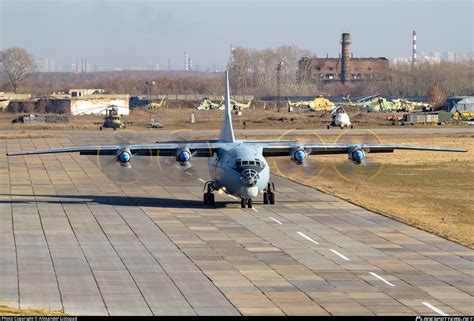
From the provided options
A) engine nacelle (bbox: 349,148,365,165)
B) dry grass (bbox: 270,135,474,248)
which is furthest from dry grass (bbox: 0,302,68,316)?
engine nacelle (bbox: 349,148,365,165)

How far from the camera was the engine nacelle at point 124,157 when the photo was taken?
189 ft

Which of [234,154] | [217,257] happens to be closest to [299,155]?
[234,154]

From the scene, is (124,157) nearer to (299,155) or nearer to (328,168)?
(299,155)

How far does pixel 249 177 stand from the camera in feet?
177

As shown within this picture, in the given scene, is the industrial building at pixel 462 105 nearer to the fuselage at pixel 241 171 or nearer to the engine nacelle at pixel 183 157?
the fuselage at pixel 241 171

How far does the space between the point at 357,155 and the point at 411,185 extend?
15.2 metres

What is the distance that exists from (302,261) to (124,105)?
525 feet

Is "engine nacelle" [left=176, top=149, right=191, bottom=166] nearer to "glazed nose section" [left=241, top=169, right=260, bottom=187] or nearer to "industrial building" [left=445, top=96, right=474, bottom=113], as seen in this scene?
"glazed nose section" [left=241, top=169, right=260, bottom=187]

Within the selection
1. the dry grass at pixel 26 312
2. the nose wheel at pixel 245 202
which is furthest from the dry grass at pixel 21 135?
the dry grass at pixel 26 312

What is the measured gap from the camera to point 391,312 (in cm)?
3222

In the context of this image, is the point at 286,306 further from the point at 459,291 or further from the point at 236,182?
the point at 236,182

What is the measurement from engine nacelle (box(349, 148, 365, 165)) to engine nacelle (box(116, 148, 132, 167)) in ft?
45.6

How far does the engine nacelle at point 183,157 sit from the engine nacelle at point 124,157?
9.79 feet

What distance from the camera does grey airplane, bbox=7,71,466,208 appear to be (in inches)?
2160
